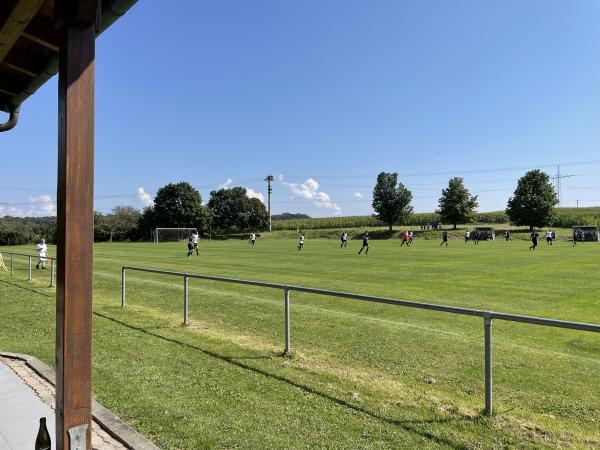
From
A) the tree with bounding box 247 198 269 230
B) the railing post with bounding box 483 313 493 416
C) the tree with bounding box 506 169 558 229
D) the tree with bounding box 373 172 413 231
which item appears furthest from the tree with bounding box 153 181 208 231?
the railing post with bounding box 483 313 493 416

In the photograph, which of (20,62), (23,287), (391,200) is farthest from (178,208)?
(20,62)

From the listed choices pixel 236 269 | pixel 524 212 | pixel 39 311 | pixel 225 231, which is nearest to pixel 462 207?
pixel 524 212

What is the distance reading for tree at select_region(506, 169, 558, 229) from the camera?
7781cm

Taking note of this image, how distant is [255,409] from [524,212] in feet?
275

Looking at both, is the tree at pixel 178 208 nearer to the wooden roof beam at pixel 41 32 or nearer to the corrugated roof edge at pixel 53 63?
the corrugated roof edge at pixel 53 63

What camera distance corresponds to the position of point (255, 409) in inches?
191

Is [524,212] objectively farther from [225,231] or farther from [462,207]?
[225,231]

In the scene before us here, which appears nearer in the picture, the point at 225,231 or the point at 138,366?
the point at 138,366

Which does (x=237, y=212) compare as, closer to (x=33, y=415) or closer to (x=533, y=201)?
(x=533, y=201)

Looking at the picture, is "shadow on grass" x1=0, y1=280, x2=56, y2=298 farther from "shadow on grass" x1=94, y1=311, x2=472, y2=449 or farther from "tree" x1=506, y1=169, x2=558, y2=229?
"tree" x1=506, y1=169, x2=558, y2=229

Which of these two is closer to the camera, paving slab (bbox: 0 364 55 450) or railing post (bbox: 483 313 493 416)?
paving slab (bbox: 0 364 55 450)

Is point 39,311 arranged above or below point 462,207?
below

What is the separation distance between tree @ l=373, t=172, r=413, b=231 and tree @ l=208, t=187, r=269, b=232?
85.1 ft

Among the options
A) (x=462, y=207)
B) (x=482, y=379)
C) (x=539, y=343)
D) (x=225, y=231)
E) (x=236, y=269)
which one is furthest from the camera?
(x=225, y=231)
